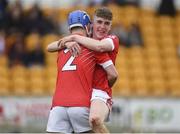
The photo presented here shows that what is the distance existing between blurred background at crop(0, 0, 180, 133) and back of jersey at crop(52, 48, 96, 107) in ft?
20.1

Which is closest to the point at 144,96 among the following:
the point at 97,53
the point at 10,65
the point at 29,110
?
the point at 29,110

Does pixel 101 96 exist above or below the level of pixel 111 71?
below

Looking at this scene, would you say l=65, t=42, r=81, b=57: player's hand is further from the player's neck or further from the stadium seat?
the stadium seat

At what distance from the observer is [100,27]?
268 inches

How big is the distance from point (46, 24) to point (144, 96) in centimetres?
330

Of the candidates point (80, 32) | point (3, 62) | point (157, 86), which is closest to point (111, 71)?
point (80, 32)

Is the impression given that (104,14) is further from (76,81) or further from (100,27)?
(76,81)

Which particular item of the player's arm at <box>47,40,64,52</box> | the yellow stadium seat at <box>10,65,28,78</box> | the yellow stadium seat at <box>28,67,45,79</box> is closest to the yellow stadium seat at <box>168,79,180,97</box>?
the yellow stadium seat at <box>28,67,45,79</box>

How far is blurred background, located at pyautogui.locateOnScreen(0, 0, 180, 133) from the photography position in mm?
13734

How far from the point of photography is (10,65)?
15500 millimetres

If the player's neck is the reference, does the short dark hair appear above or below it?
above

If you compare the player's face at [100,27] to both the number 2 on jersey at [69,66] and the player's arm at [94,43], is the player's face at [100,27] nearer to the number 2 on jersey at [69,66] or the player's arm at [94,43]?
the player's arm at [94,43]

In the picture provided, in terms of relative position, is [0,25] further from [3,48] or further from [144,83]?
[144,83]

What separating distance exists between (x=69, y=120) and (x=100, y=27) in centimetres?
92
